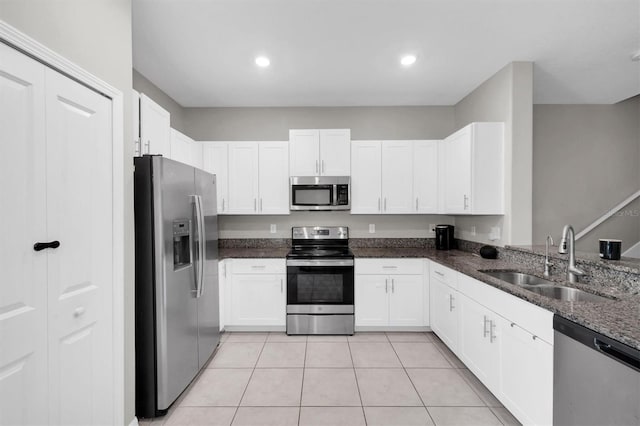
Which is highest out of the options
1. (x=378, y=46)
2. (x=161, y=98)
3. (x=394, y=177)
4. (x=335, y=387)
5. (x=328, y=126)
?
(x=378, y=46)

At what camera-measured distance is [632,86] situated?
3.18 meters

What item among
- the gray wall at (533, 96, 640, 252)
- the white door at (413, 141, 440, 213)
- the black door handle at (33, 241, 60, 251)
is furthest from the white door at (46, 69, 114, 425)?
the gray wall at (533, 96, 640, 252)

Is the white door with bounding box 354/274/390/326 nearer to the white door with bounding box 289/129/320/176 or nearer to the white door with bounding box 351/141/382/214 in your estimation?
the white door with bounding box 351/141/382/214

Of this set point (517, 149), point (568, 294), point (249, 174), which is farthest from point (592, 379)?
point (249, 174)

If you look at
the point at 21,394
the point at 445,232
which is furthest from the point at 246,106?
the point at 21,394

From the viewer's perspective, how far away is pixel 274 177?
3.53 m

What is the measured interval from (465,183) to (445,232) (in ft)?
2.85

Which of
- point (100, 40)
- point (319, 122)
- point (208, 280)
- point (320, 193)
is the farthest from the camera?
point (319, 122)

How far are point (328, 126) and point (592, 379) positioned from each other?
343 cm

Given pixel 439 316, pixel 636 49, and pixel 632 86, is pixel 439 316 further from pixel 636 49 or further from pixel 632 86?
pixel 632 86

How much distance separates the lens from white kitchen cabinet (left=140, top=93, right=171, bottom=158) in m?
1.96

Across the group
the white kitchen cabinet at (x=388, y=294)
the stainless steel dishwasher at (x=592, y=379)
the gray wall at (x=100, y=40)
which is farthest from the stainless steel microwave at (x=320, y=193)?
the stainless steel dishwasher at (x=592, y=379)

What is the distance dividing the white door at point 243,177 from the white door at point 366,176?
4.08ft

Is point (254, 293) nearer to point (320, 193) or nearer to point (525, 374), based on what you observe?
point (320, 193)
